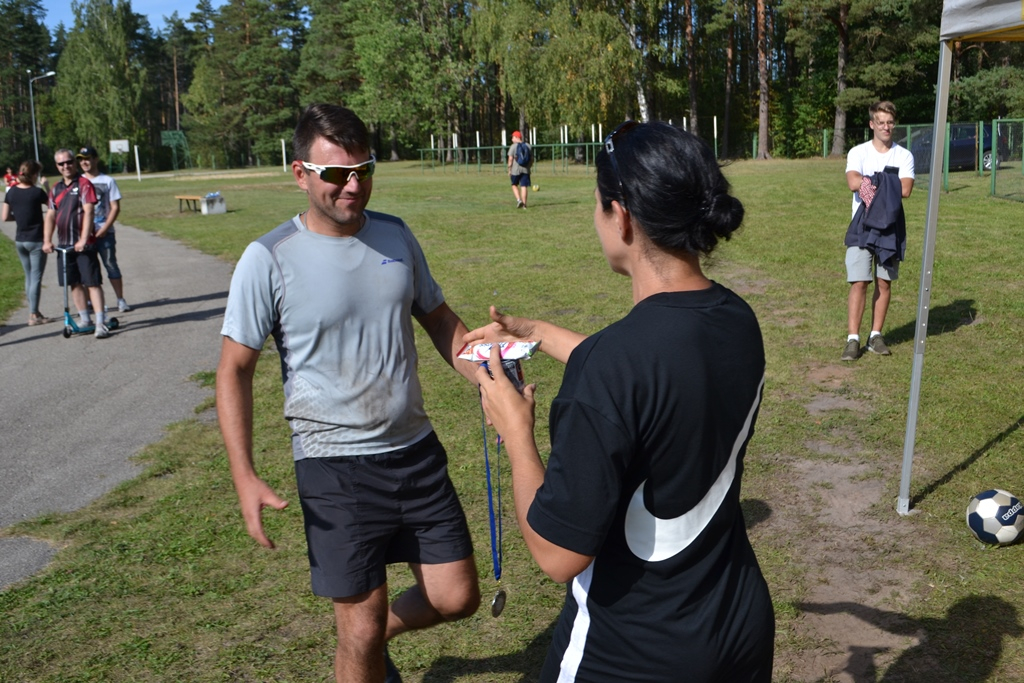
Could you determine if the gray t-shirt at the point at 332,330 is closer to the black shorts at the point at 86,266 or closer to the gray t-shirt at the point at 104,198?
the black shorts at the point at 86,266

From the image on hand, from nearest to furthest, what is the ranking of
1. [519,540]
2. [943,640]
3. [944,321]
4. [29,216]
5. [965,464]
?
[943,640], [519,540], [965,464], [944,321], [29,216]

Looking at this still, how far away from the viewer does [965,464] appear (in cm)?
595

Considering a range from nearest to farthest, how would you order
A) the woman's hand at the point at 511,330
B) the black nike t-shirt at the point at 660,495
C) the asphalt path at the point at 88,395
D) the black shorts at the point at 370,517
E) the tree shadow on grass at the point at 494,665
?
the black nike t-shirt at the point at 660,495 → the woman's hand at the point at 511,330 → the black shorts at the point at 370,517 → the tree shadow on grass at the point at 494,665 → the asphalt path at the point at 88,395

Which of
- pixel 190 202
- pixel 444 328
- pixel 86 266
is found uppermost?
pixel 444 328

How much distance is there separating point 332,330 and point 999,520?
3629mm

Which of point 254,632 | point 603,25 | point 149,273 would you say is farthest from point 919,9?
point 254,632

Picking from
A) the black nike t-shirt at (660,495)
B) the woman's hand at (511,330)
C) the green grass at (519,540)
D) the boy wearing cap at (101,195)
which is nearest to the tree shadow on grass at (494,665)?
the green grass at (519,540)

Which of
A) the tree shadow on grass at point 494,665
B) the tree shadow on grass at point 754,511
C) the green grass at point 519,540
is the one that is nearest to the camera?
the tree shadow on grass at point 494,665

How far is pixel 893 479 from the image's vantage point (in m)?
5.84

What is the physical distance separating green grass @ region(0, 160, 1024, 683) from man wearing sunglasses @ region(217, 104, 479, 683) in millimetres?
966

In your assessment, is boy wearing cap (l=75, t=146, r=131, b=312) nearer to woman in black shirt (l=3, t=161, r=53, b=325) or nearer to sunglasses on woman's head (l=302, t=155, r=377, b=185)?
woman in black shirt (l=3, t=161, r=53, b=325)

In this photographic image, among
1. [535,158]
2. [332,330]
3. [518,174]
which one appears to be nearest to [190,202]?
[518,174]

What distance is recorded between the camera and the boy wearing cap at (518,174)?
22.8 m

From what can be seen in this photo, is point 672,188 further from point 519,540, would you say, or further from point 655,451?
point 519,540
